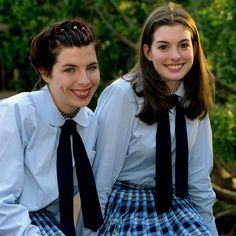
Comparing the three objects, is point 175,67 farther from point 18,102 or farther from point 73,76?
point 18,102

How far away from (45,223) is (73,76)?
0.73m

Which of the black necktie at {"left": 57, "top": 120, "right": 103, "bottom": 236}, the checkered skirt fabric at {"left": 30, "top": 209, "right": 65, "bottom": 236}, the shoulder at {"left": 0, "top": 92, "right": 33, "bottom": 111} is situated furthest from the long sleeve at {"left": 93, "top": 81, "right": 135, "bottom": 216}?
the shoulder at {"left": 0, "top": 92, "right": 33, "bottom": 111}

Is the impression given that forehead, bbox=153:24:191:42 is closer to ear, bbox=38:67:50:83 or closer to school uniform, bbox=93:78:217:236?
school uniform, bbox=93:78:217:236

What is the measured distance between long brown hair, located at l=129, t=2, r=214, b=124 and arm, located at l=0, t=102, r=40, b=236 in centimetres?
71

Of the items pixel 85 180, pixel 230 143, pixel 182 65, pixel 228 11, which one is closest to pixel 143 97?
pixel 182 65

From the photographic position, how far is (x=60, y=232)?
3396 mm

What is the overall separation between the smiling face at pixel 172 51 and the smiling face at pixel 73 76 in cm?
40

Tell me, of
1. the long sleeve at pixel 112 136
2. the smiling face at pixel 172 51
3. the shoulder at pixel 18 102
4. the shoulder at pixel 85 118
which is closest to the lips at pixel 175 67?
the smiling face at pixel 172 51

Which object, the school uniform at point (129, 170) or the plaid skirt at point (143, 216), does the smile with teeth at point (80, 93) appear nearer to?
the school uniform at point (129, 170)

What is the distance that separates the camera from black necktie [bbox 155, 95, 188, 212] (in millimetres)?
3658

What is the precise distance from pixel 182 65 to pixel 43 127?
2.71 ft

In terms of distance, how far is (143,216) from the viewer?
3.65m

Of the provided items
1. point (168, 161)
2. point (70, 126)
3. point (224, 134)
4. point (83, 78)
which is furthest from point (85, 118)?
point (224, 134)

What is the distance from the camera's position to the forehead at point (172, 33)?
145 inches
